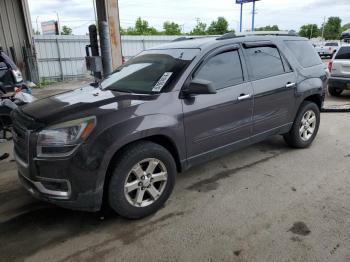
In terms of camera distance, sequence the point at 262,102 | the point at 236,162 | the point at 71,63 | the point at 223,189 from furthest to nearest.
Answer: the point at 71,63 → the point at 236,162 → the point at 262,102 → the point at 223,189

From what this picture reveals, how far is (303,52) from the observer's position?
4.88 m

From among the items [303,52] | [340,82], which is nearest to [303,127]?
[303,52]

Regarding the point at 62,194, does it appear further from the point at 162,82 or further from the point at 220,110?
the point at 220,110

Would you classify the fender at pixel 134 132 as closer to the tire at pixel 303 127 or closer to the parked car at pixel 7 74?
the tire at pixel 303 127

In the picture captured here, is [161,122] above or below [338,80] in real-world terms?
above

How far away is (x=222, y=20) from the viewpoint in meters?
53.1

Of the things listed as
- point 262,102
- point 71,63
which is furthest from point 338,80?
point 71,63

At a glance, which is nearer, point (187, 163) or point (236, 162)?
point (187, 163)

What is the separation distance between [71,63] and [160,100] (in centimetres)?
1481

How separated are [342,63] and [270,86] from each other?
602 centimetres

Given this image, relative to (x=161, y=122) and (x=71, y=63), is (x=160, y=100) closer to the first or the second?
(x=161, y=122)

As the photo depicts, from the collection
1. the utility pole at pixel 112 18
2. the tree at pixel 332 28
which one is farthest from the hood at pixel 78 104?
the tree at pixel 332 28

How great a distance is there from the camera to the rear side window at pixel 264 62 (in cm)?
402

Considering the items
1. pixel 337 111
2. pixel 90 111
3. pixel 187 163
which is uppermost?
pixel 90 111
